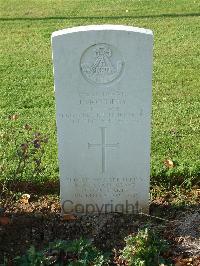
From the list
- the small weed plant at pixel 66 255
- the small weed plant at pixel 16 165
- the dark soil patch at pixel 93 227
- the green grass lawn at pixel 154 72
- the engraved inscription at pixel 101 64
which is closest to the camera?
the small weed plant at pixel 66 255

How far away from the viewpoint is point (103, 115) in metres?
4.00

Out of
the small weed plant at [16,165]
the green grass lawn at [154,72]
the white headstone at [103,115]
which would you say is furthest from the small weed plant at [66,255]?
the green grass lawn at [154,72]

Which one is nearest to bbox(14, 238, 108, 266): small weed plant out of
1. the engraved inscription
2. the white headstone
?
the white headstone

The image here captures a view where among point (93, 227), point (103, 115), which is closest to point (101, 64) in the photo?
point (103, 115)

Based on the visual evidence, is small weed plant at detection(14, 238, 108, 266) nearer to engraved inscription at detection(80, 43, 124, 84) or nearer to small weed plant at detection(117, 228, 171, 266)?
small weed plant at detection(117, 228, 171, 266)

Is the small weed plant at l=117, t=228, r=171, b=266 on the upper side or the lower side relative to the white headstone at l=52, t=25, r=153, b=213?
lower

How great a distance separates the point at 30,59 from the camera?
27.3ft

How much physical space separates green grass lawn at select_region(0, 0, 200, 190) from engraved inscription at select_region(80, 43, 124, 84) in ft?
3.41

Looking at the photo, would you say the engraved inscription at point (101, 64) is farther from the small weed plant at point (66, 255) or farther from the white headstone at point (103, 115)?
the small weed plant at point (66, 255)

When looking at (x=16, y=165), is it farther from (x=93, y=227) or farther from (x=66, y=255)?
(x=66, y=255)

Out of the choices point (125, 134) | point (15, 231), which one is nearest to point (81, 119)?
point (125, 134)

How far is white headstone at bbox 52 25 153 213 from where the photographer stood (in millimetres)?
3734

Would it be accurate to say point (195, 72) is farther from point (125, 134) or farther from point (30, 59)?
point (125, 134)

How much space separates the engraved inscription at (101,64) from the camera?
3.76 meters
